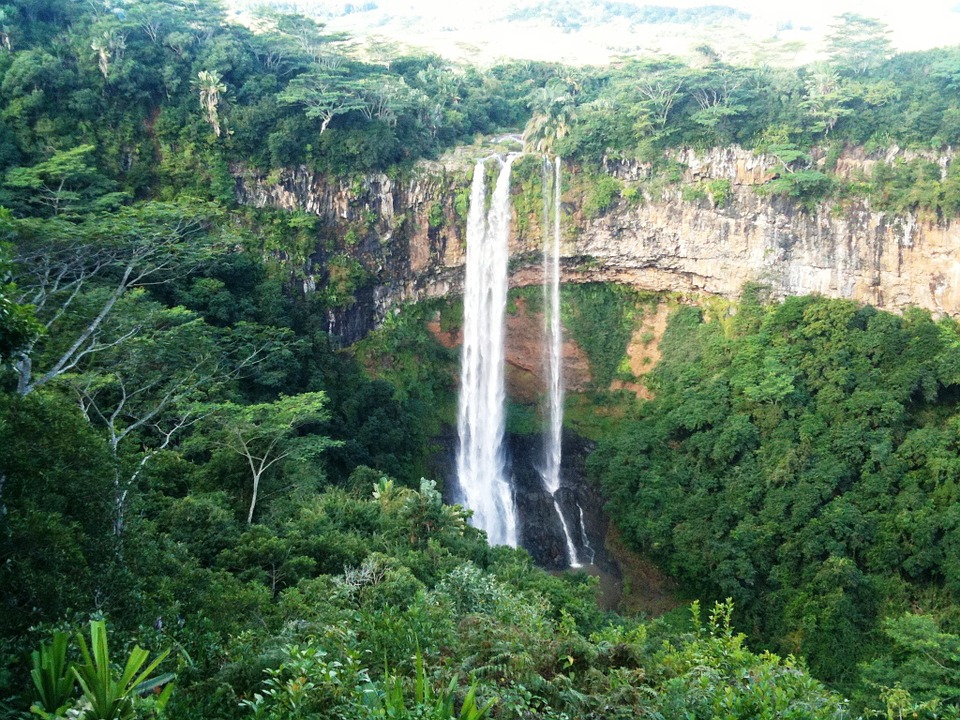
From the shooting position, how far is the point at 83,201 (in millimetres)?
20125

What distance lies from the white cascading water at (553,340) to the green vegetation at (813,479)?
236 cm

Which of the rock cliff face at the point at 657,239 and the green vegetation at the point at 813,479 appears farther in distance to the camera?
the rock cliff face at the point at 657,239

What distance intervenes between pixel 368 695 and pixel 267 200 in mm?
21058

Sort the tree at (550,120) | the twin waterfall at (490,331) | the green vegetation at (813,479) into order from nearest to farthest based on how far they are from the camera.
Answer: the green vegetation at (813,479)
the twin waterfall at (490,331)
the tree at (550,120)

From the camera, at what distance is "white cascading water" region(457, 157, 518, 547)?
965 inches

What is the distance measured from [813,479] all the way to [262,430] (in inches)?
504

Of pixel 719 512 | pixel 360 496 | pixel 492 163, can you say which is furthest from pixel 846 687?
pixel 492 163

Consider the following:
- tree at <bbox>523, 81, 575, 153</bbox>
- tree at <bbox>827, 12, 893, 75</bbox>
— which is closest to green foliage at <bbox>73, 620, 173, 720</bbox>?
tree at <bbox>523, 81, 575, 153</bbox>

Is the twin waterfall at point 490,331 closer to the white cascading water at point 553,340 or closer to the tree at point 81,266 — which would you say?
the white cascading water at point 553,340

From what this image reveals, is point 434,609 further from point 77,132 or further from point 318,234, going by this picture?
point 77,132

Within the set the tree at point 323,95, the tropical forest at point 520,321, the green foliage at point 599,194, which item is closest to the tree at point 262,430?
the tropical forest at point 520,321

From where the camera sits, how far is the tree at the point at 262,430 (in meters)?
14.4

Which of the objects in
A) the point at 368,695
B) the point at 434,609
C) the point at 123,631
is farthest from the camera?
the point at 434,609

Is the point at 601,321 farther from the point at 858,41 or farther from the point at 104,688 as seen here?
the point at 104,688
